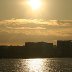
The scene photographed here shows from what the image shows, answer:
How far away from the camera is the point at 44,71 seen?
155 meters

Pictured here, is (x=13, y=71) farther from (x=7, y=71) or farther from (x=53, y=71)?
(x=53, y=71)

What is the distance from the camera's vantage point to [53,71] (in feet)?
495

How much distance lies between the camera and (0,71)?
492 ft

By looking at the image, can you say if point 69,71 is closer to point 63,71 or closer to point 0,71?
point 63,71

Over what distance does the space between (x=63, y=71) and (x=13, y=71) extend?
54.8 ft

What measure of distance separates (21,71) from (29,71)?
2.79 m

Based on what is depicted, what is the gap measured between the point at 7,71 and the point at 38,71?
10699 millimetres

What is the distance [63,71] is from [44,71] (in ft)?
29.9

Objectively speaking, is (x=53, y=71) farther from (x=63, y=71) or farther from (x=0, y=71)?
(x=0, y=71)

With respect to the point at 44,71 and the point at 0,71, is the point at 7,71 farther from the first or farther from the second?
the point at 44,71

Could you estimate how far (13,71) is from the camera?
151750 mm

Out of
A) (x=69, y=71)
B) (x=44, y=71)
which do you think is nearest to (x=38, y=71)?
(x=44, y=71)

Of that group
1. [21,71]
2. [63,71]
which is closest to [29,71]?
[21,71]

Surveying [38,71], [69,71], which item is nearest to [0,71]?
[38,71]
